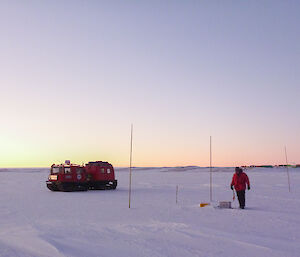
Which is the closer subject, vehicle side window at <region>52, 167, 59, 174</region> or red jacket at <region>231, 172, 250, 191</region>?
red jacket at <region>231, 172, 250, 191</region>

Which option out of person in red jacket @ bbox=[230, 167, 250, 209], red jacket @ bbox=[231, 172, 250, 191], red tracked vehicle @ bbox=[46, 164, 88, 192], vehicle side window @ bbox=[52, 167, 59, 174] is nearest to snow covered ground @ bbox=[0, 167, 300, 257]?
person in red jacket @ bbox=[230, 167, 250, 209]

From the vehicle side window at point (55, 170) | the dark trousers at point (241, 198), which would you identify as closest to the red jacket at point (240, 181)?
the dark trousers at point (241, 198)

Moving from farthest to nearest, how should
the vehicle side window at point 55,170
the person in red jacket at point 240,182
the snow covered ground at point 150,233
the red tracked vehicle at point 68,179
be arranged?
1. the vehicle side window at point 55,170
2. the red tracked vehicle at point 68,179
3. the person in red jacket at point 240,182
4. the snow covered ground at point 150,233

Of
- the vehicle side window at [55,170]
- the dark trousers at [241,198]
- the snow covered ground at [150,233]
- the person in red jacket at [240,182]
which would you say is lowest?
the snow covered ground at [150,233]

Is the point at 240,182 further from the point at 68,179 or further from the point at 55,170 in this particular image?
the point at 55,170

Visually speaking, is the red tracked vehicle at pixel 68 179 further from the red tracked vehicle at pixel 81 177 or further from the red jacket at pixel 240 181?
the red jacket at pixel 240 181

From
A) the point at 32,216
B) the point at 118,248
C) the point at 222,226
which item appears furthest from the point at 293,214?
the point at 32,216

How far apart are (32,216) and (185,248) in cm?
604

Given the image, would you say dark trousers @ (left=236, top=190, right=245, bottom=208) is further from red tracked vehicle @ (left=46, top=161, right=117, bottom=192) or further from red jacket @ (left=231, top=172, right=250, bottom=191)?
red tracked vehicle @ (left=46, top=161, right=117, bottom=192)

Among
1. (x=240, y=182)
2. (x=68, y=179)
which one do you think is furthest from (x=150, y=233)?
(x=68, y=179)

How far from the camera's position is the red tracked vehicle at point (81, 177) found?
73.5 ft

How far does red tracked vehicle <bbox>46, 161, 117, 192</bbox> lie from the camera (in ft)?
73.5

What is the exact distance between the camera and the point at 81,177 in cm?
2312

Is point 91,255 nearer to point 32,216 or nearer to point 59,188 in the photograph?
point 32,216
